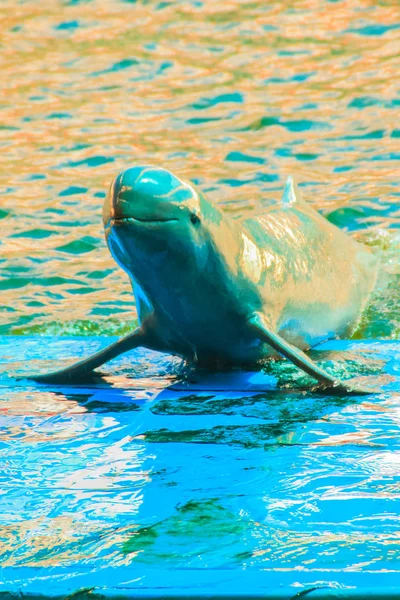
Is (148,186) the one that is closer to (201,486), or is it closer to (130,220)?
(130,220)

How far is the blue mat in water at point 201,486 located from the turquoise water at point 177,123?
204 cm

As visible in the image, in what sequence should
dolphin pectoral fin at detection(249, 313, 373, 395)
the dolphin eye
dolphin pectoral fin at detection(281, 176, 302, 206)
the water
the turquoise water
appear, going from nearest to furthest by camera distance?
1. the water
2. the dolphin eye
3. dolphin pectoral fin at detection(249, 313, 373, 395)
4. dolphin pectoral fin at detection(281, 176, 302, 206)
5. the turquoise water

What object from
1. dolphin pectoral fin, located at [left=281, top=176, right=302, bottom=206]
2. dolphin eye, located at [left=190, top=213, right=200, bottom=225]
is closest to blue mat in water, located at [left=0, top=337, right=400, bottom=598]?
dolphin eye, located at [left=190, top=213, right=200, bottom=225]

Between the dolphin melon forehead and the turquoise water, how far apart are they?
7.97 feet

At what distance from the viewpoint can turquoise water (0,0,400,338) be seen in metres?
8.58

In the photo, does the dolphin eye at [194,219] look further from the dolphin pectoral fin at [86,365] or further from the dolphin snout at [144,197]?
the dolphin pectoral fin at [86,365]

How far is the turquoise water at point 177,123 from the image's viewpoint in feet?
28.1

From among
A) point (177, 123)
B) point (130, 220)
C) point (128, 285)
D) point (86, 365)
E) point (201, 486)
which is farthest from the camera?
point (177, 123)

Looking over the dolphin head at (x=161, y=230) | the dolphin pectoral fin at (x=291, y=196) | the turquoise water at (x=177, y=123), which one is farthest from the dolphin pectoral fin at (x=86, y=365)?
the turquoise water at (x=177, y=123)

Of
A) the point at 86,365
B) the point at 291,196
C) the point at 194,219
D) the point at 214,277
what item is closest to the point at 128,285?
the point at 291,196

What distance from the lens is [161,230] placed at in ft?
11.5

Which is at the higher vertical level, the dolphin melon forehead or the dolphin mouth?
the dolphin melon forehead

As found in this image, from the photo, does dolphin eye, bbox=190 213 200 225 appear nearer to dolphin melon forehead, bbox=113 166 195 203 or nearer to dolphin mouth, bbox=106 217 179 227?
dolphin melon forehead, bbox=113 166 195 203

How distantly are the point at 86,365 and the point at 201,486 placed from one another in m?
1.63
